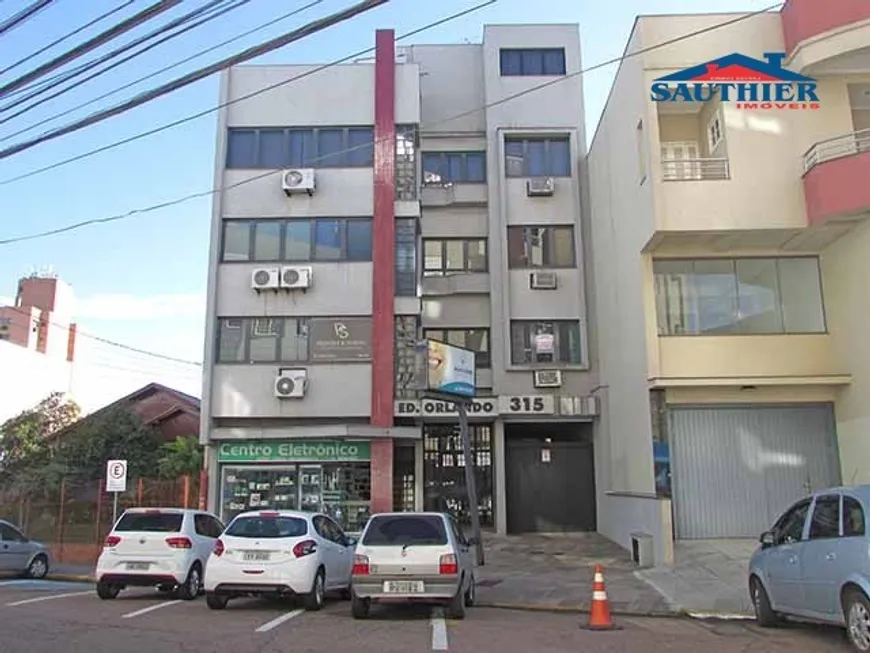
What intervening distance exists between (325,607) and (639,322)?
986 cm

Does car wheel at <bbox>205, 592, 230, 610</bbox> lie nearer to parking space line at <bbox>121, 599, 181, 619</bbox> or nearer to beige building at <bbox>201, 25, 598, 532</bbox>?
parking space line at <bbox>121, 599, 181, 619</bbox>

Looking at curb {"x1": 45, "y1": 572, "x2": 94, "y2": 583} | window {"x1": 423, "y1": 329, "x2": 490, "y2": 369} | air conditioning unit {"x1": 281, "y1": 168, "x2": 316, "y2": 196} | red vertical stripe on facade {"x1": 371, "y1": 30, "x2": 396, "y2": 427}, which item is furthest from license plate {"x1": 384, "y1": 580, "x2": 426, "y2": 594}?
air conditioning unit {"x1": 281, "y1": 168, "x2": 316, "y2": 196}

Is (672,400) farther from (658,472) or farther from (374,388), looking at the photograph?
(374,388)

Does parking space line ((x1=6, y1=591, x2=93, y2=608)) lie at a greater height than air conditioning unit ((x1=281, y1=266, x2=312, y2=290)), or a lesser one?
lesser

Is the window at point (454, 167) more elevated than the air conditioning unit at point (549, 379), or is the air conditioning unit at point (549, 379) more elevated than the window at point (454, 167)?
the window at point (454, 167)

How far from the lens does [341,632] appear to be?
9.55m

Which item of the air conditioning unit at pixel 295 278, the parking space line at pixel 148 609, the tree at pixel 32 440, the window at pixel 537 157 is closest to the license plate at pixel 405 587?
the parking space line at pixel 148 609

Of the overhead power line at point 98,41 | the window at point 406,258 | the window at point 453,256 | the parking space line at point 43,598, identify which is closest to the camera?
the overhead power line at point 98,41

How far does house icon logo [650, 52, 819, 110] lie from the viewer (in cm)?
1750

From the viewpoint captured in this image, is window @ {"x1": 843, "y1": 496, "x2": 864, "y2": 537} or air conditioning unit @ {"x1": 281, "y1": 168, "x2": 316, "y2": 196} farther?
air conditioning unit @ {"x1": 281, "y1": 168, "x2": 316, "y2": 196}

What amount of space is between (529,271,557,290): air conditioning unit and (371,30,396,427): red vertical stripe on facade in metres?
4.71

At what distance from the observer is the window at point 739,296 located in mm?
17938

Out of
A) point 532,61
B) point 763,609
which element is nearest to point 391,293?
point 532,61

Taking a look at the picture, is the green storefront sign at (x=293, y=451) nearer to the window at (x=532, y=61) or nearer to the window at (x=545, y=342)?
the window at (x=545, y=342)
